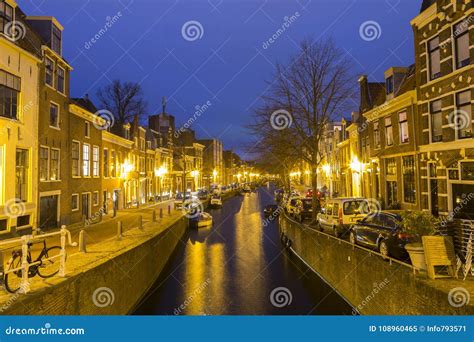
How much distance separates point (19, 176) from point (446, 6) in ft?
74.8

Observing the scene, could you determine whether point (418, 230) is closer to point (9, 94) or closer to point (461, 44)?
point (461, 44)

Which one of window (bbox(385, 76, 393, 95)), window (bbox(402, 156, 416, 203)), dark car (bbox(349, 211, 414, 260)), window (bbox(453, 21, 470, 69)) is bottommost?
dark car (bbox(349, 211, 414, 260))

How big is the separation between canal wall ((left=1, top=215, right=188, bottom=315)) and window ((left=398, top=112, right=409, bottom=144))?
→ 16810 millimetres

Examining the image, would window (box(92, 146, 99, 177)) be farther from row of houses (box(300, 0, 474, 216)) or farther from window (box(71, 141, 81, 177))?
row of houses (box(300, 0, 474, 216))

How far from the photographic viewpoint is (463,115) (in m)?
15.5

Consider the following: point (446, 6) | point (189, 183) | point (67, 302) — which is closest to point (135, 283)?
point (67, 302)

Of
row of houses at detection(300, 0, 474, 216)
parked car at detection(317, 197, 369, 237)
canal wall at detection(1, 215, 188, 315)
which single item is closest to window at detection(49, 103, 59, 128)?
canal wall at detection(1, 215, 188, 315)

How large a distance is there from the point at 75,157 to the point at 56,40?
798 centimetres

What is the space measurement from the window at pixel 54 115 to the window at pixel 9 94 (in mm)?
3614

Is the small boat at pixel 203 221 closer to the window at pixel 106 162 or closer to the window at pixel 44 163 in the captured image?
the window at pixel 106 162

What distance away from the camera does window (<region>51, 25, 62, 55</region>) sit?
21.5m

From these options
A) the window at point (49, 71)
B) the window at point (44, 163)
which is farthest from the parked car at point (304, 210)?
the window at point (49, 71)

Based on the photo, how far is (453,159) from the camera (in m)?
15.8

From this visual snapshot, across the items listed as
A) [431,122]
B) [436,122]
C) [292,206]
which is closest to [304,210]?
[292,206]
